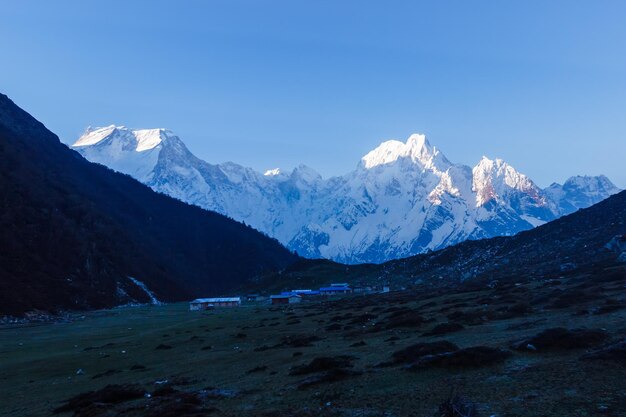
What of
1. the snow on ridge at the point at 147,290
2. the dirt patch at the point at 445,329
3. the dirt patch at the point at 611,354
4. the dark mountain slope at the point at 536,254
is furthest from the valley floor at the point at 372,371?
the snow on ridge at the point at 147,290

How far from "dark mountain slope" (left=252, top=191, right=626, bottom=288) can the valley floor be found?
47216mm

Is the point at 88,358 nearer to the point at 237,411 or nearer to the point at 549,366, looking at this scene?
the point at 237,411

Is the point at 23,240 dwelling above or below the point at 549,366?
above

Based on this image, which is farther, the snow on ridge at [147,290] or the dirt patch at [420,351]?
the snow on ridge at [147,290]

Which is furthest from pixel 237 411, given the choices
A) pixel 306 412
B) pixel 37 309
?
pixel 37 309

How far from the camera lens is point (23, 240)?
140125 mm

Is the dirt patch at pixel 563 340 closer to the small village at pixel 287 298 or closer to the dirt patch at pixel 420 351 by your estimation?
the dirt patch at pixel 420 351

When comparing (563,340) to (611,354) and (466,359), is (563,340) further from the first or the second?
(466,359)

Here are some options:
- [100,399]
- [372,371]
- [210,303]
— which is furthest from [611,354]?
[210,303]

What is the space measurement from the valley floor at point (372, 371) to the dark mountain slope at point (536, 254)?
4722 centimetres

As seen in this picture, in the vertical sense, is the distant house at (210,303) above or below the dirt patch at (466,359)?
below

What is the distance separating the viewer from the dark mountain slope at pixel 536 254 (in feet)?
316

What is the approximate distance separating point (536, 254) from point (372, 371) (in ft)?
363

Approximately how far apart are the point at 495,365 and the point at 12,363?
148ft
